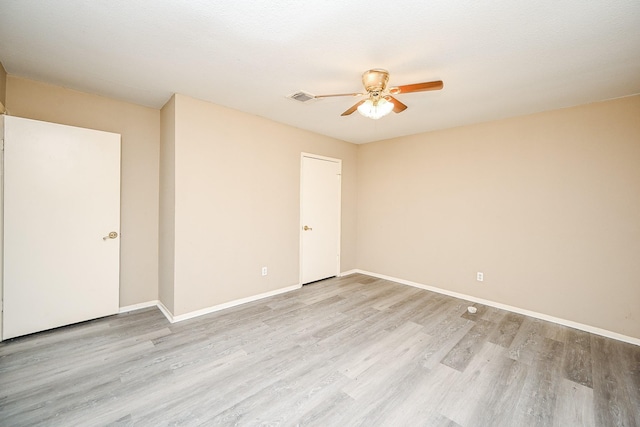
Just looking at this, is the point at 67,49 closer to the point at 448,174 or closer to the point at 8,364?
the point at 8,364

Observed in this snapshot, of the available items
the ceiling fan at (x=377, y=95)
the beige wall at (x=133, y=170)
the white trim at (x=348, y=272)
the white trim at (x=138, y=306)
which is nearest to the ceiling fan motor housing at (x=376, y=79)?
the ceiling fan at (x=377, y=95)

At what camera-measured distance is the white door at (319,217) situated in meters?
4.18

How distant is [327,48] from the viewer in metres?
1.94

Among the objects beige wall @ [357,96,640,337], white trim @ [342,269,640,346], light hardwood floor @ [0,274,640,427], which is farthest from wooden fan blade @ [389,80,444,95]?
white trim @ [342,269,640,346]

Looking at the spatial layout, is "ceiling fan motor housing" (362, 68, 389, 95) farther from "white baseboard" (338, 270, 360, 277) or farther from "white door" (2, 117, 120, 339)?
"white baseboard" (338, 270, 360, 277)

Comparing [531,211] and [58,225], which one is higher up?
[531,211]

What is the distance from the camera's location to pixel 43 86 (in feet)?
8.51

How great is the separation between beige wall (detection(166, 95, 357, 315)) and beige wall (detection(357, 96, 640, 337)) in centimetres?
189

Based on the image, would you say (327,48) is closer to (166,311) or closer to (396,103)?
(396,103)

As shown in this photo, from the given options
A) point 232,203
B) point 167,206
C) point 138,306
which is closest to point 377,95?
point 232,203

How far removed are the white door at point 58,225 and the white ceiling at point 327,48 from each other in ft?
2.14

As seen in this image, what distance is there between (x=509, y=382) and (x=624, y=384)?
867 mm

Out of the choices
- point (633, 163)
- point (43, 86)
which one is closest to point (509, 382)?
point (633, 163)

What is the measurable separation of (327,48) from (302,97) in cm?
92
